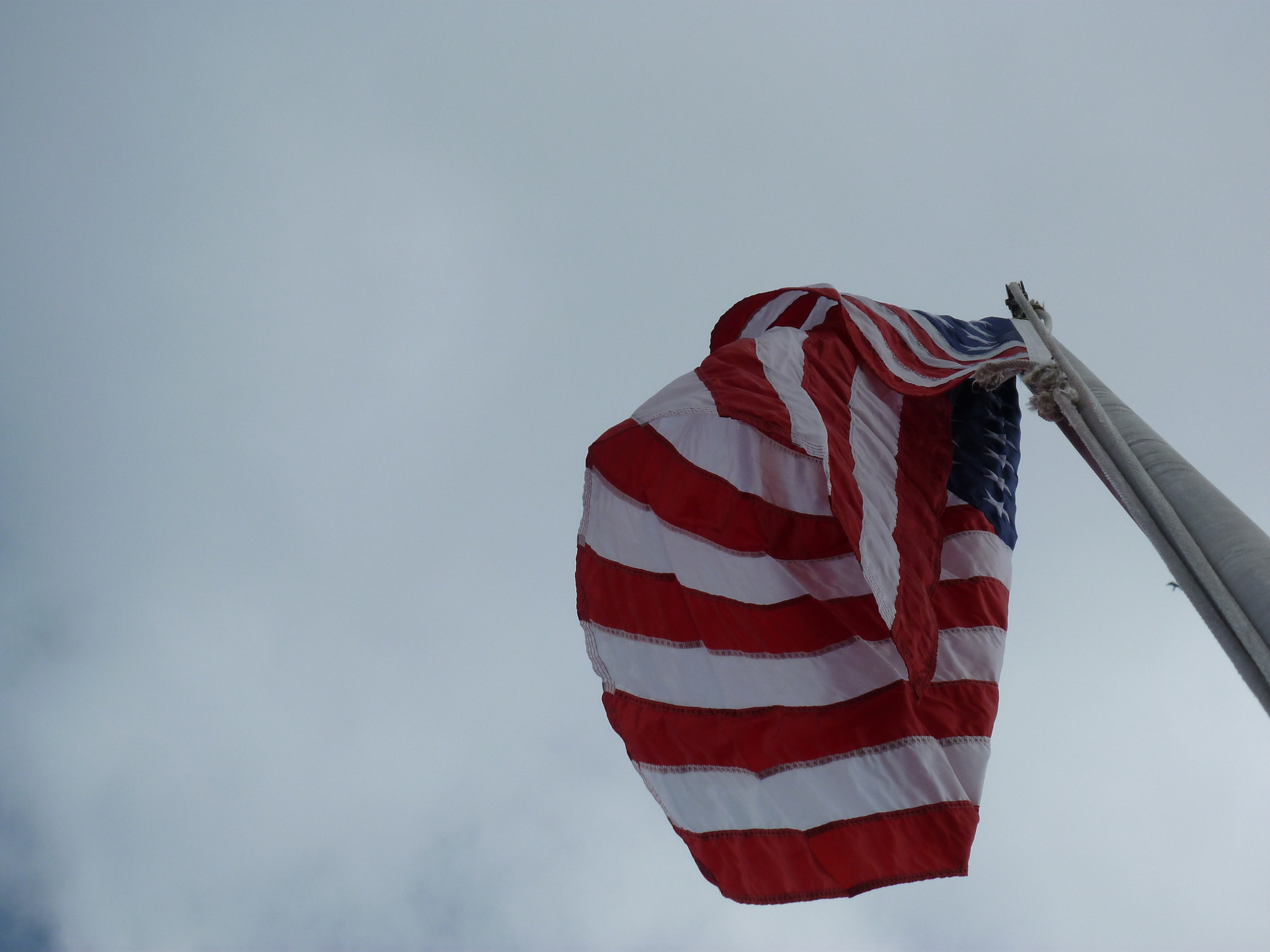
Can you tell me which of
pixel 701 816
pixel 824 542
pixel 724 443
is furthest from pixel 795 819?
pixel 724 443

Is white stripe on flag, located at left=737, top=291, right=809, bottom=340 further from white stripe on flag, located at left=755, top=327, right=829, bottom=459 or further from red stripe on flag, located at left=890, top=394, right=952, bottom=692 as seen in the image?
red stripe on flag, located at left=890, top=394, right=952, bottom=692

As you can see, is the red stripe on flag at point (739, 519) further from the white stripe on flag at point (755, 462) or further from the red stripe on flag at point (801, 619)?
the red stripe on flag at point (801, 619)

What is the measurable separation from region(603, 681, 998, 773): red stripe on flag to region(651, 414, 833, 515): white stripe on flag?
4.19 ft

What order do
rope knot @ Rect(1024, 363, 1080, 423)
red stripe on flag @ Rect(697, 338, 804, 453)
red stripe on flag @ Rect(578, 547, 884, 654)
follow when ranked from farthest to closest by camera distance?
red stripe on flag @ Rect(578, 547, 884, 654)
red stripe on flag @ Rect(697, 338, 804, 453)
rope knot @ Rect(1024, 363, 1080, 423)

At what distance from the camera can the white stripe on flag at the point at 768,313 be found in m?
7.64

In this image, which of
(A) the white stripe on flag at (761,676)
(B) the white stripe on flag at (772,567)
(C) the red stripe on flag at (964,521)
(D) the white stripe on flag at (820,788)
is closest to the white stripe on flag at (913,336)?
(C) the red stripe on flag at (964,521)

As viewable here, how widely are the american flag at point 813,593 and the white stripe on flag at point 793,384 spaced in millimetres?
15

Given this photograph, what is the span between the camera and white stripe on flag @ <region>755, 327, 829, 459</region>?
18.3 feet

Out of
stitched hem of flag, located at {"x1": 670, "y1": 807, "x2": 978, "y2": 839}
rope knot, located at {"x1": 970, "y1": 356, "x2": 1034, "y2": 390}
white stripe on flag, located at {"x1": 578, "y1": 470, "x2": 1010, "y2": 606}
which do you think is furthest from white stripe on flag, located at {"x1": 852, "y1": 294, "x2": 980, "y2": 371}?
stitched hem of flag, located at {"x1": 670, "y1": 807, "x2": 978, "y2": 839}

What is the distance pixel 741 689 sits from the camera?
6.05 meters

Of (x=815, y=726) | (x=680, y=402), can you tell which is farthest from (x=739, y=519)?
(x=815, y=726)

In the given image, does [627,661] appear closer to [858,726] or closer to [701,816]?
[701,816]

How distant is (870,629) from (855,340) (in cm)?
186

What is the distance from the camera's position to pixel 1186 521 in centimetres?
394
